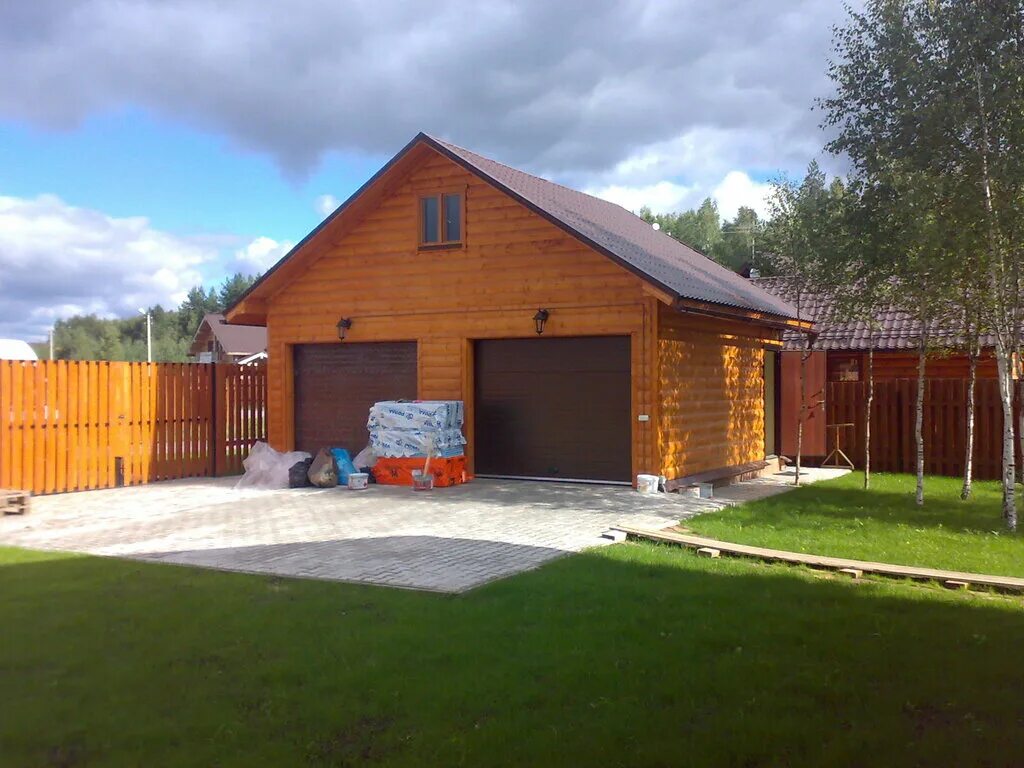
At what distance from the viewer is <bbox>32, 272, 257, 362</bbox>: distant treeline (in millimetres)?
64875

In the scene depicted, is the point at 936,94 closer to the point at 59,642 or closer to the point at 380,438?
the point at 380,438

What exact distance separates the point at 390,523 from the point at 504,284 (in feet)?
17.2

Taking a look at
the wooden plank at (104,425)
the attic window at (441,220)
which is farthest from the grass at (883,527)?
the wooden plank at (104,425)

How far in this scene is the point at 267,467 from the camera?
1509cm

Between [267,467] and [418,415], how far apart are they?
3.04 m

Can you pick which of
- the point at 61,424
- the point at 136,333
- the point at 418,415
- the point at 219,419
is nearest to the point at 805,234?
the point at 418,415

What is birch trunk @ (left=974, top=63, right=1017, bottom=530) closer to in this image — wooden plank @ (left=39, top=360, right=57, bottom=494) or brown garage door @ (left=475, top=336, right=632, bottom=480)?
brown garage door @ (left=475, top=336, right=632, bottom=480)

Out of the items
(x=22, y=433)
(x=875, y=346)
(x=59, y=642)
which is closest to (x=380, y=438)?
(x=22, y=433)

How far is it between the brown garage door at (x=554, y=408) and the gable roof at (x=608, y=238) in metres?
1.48

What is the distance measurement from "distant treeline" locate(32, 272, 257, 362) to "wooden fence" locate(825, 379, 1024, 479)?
3999cm

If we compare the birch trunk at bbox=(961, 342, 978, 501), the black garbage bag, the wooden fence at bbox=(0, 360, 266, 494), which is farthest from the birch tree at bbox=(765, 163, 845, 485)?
the wooden fence at bbox=(0, 360, 266, 494)

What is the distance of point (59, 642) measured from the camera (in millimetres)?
5688

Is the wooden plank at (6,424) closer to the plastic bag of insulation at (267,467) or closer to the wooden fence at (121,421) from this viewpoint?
the wooden fence at (121,421)

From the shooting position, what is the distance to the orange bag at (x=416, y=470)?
14.1 meters
